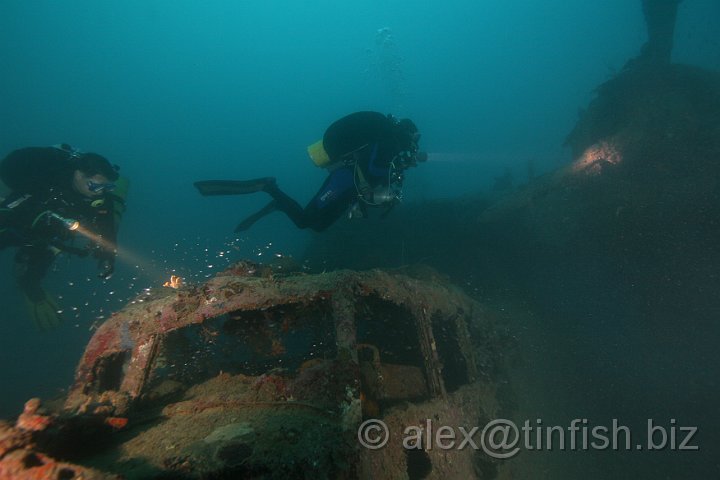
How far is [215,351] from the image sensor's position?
15.8 feet

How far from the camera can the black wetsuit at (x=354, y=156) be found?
7.02 m

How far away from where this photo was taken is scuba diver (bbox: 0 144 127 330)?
290 inches

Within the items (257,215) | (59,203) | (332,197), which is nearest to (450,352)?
(332,197)

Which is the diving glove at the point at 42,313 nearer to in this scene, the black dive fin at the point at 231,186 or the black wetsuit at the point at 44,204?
the black wetsuit at the point at 44,204

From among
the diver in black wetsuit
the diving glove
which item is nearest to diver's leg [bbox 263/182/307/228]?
the diving glove

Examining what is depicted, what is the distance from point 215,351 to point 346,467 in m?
3.12

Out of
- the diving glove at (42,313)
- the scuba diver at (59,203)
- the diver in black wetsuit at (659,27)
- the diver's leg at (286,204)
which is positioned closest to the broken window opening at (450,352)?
the diver's leg at (286,204)

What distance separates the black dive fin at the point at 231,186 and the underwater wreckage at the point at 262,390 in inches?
113

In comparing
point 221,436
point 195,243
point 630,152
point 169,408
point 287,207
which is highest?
point 195,243

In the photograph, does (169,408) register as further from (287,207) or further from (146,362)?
(287,207)

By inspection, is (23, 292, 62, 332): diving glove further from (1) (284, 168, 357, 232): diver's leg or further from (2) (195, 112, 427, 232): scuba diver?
(1) (284, 168, 357, 232): diver's leg

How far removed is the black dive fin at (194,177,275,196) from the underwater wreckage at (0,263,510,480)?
9.44 feet

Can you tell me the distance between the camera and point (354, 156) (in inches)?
283

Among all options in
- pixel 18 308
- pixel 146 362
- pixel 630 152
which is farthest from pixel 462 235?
pixel 18 308
